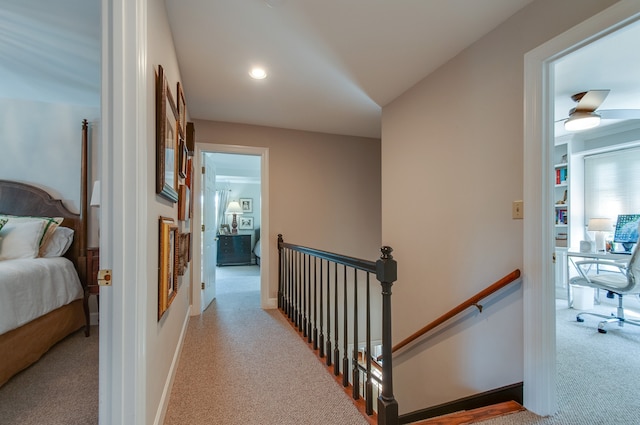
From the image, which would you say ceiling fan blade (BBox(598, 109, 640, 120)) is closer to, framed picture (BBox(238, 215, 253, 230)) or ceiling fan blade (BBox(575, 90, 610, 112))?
ceiling fan blade (BBox(575, 90, 610, 112))

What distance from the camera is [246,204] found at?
8.51 metres

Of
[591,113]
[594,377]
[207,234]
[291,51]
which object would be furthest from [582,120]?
[207,234]

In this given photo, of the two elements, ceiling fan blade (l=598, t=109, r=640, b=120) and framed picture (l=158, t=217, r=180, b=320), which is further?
ceiling fan blade (l=598, t=109, r=640, b=120)

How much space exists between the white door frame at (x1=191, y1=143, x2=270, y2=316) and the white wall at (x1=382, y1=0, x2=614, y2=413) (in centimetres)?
162

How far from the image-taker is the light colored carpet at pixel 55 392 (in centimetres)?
157

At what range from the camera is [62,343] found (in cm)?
247

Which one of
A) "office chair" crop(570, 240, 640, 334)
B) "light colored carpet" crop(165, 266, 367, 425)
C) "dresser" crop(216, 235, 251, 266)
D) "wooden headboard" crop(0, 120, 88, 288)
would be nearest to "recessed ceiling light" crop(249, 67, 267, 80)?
"wooden headboard" crop(0, 120, 88, 288)

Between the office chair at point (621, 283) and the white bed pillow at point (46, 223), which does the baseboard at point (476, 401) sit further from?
the white bed pillow at point (46, 223)

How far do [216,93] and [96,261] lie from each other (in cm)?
195

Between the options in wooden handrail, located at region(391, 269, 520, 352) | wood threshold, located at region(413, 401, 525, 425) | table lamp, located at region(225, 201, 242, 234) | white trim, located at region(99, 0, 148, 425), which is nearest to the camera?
white trim, located at region(99, 0, 148, 425)

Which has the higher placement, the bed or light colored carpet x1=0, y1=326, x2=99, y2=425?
the bed

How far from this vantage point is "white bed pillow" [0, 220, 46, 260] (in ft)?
7.78

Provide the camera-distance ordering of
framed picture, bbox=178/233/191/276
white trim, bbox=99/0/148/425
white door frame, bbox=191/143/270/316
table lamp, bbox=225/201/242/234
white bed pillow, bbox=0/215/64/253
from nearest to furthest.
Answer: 1. white trim, bbox=99/0/148/425
2. framed picture, bbox=178/233/191/276
3. white bed pillow, bbox=0/215/64/253
4. white door frame, bbox=191/143/270/316
5. table lamp, bbox=225/201/242/234

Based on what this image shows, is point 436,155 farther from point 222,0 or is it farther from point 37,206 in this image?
point 37,206
